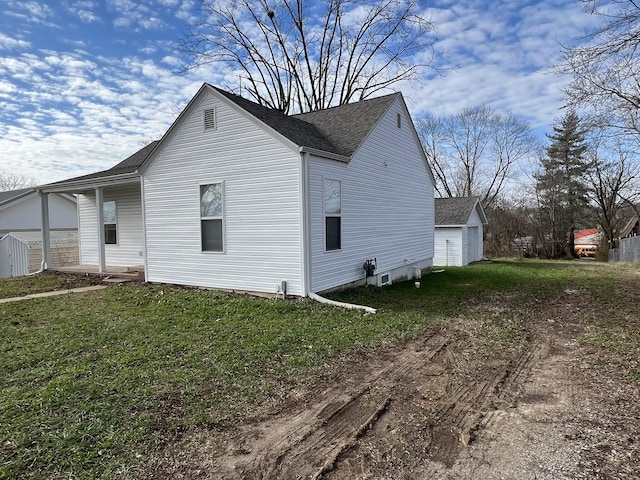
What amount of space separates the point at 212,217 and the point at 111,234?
592 centimetres

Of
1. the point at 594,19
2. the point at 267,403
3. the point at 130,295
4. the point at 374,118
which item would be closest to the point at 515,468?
the point at 267,403

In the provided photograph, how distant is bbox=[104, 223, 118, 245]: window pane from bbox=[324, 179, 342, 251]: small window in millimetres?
8035

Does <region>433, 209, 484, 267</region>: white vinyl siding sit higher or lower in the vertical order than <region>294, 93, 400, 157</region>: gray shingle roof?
lower

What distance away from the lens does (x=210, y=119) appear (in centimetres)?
878

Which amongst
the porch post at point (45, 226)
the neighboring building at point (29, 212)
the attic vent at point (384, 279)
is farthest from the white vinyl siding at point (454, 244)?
the neighboring building at point (29, 212)

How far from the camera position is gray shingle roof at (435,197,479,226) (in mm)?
20609

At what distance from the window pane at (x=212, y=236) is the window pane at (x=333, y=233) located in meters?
2.43

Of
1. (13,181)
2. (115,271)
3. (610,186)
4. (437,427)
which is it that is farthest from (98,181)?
(13,181)

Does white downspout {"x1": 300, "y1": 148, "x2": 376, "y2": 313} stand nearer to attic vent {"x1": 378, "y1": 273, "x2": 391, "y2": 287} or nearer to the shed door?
attic vent {"x1": 378, "y1": 273, "x2": 391, "y2": 287}

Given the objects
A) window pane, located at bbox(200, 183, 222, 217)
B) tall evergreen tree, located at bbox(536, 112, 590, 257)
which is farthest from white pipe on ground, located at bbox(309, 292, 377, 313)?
tall evergreen tree, located at bbox(536, 112, 590, 257)

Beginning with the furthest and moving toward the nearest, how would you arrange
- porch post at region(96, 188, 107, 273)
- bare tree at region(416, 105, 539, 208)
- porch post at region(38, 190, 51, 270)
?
bare tree at region(416, 105, 539, 208)
porch post at region(38, 190, 51, 270)
porch post at region(96, 188, 107, 273)

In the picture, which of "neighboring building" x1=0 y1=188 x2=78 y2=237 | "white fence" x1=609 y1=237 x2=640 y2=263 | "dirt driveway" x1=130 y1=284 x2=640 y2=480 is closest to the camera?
"dirt driveway" x1=130 y1=284 x2=640 y2=480

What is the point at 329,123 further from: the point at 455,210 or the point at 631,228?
the point at 631,228

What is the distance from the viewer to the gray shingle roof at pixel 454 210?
2061 cm
